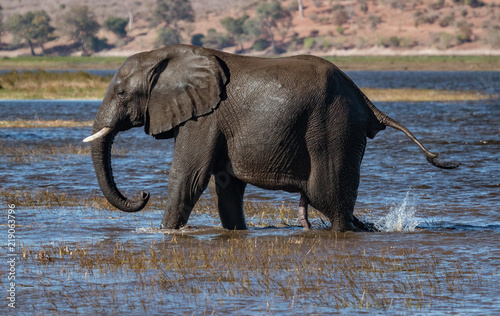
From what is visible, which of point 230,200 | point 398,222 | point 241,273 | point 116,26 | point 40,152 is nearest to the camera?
point 241,273

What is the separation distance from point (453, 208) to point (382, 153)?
794cm

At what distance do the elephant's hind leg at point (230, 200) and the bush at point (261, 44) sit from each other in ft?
381

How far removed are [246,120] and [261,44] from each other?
389ft

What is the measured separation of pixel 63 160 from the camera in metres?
19.1

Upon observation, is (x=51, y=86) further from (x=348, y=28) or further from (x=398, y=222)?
(x=348, y=28)

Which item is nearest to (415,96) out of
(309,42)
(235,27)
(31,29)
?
(309,42)

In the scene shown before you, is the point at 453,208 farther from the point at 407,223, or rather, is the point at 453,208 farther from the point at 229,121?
the point at 229,121

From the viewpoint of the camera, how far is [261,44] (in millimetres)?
127188

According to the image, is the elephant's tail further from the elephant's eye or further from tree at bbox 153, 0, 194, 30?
tree at bbox 153, 0, 194, 30

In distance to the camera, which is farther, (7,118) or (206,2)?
(206,2)

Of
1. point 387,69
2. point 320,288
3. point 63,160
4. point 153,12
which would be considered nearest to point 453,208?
point 320,288

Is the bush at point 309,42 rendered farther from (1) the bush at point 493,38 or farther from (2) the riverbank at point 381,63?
(1) the bush at point 493,38

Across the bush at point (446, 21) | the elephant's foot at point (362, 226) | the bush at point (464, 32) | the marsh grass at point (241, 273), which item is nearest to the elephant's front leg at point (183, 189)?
the marsh grass at point (241, 273)

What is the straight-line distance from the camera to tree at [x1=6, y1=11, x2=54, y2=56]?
410 feet
